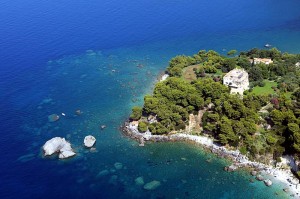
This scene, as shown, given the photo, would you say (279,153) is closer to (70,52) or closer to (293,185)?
(293,185)

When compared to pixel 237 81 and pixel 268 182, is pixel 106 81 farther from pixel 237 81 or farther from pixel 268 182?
pixel 268 182

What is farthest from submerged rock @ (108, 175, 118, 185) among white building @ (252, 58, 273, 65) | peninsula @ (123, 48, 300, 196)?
white building @ (252, 58, 273, 65)

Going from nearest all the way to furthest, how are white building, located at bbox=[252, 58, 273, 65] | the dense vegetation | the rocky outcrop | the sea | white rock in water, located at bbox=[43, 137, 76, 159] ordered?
the rocky outcrop, the sea, the dense vegetation, white rock in water, located at bbox=[43, 137, 76, 159], white building, located at bbox=[252, 58, 273, 65]

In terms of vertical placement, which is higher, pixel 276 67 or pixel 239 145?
pixel 276 67

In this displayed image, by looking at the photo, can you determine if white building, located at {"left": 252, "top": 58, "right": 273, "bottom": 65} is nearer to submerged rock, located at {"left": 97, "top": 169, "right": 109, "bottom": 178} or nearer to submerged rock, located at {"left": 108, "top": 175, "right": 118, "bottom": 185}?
A: submerged rock, located at {"left": 108, "top": 175, "right": 118, "bottom": 185}

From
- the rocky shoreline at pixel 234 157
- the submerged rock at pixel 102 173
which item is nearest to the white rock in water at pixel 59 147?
the submerged rock at pixel 102 173

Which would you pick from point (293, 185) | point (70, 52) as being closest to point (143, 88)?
point (70, 52)

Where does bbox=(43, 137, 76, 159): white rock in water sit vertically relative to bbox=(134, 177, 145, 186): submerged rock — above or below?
above
